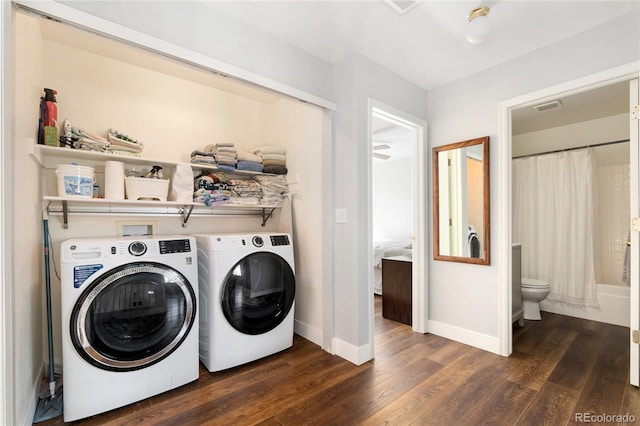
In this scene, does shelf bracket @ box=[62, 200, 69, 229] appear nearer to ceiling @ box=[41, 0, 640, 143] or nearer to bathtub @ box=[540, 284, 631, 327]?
ceiling @ box=[41, 0, 640, 143]

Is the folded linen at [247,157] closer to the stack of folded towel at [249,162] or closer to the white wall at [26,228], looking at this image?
the stack of folded towel at [249,162]

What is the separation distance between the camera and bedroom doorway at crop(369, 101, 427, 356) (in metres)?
2.76

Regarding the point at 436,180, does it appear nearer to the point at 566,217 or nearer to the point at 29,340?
the point at 566,217

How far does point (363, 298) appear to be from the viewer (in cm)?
231

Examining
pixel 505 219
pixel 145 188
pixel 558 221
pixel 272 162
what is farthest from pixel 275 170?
pixel 558 221

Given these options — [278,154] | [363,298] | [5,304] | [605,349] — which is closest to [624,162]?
[605,349]

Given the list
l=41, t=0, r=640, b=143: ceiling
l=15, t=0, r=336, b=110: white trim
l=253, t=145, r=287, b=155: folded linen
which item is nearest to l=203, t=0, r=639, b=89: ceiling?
l=41, t=0, r=640, b=143: ceiling

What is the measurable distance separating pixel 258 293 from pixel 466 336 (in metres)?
1.88

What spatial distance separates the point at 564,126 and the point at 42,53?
528cm

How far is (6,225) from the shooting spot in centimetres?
116

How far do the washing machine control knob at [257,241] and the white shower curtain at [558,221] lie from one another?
3.44 metres

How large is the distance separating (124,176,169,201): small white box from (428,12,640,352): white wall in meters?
2.47

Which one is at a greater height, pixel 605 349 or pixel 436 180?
pixel 436 180

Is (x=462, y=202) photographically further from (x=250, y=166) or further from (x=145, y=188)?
(x=145, y=188)
